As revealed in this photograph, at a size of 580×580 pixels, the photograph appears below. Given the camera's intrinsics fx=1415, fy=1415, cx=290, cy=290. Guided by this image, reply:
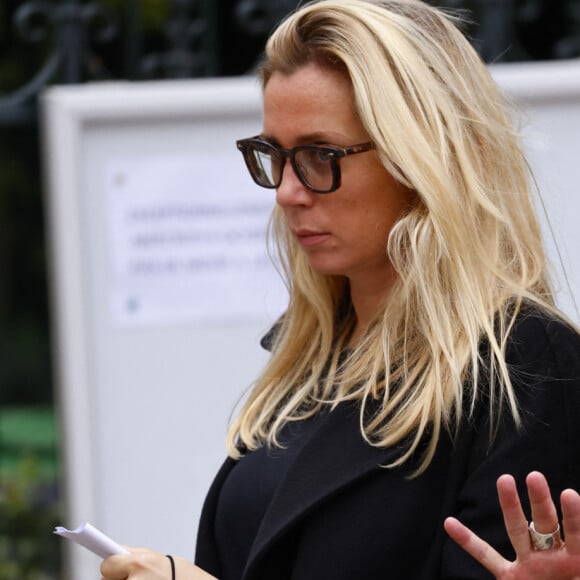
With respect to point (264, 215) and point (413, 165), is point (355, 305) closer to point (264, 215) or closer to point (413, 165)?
point (413, 165)

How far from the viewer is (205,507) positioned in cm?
236

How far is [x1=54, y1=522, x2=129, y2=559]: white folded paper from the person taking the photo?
6.43 feet

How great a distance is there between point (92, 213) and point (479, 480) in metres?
2.14

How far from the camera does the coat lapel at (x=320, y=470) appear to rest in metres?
2.10

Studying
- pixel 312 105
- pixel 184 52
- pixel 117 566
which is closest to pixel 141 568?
pixel 117 566

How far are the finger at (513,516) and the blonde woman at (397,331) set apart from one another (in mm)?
165

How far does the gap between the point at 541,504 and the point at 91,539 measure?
2.10 ft

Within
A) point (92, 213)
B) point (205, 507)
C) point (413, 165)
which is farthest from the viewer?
point (92, 213)

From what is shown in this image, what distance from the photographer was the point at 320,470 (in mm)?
2145

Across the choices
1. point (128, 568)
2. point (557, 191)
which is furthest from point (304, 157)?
point (557, 191)

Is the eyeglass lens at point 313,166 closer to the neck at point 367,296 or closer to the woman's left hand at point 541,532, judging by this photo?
the neck at point 367,296

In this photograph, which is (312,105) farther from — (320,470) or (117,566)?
(117,566)

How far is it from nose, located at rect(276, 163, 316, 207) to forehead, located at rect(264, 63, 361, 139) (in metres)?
0.06

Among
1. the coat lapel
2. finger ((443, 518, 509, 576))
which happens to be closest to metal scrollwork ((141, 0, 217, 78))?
the coat lapel
